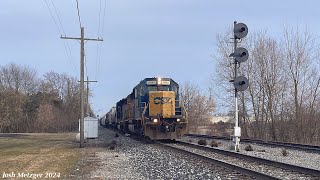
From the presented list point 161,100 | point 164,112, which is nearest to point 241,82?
point 164,112

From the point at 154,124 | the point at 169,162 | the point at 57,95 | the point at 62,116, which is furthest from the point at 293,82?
the point at 57,95

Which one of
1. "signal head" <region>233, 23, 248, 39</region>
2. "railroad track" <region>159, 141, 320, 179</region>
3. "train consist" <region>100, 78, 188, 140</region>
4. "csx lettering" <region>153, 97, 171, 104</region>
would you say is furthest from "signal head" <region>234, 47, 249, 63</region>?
"csx lettering" <region>153, 97, 171, 104</region>

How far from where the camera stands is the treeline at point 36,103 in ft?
243

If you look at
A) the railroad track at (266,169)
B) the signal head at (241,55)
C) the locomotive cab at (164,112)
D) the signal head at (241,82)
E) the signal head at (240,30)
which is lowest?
the railroad track at (266,169)

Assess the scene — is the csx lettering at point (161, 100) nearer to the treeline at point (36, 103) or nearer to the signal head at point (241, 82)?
the signal head at point (241, 82)

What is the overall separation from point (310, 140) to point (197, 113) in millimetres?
34458

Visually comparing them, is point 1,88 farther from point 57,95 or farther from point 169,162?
point 169,162

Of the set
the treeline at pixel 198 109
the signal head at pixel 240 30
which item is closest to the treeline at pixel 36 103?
the treeline at pixel 198 109

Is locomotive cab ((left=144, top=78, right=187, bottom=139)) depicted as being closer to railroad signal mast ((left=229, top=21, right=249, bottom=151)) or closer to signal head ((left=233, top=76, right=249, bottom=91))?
railroad signal mast ((left=229, top=21, right=249, bottom=151))

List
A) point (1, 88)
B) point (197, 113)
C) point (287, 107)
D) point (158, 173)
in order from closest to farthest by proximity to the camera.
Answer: point (158, 173) < point (287, 107) < point (197, 113) < point (1, 88)

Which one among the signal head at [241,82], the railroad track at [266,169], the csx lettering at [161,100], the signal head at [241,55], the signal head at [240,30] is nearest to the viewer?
the railroad track at [266,169]

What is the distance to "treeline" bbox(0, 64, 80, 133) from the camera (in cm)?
7406

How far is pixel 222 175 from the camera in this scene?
10.6 meters

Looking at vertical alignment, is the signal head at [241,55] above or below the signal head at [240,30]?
below
